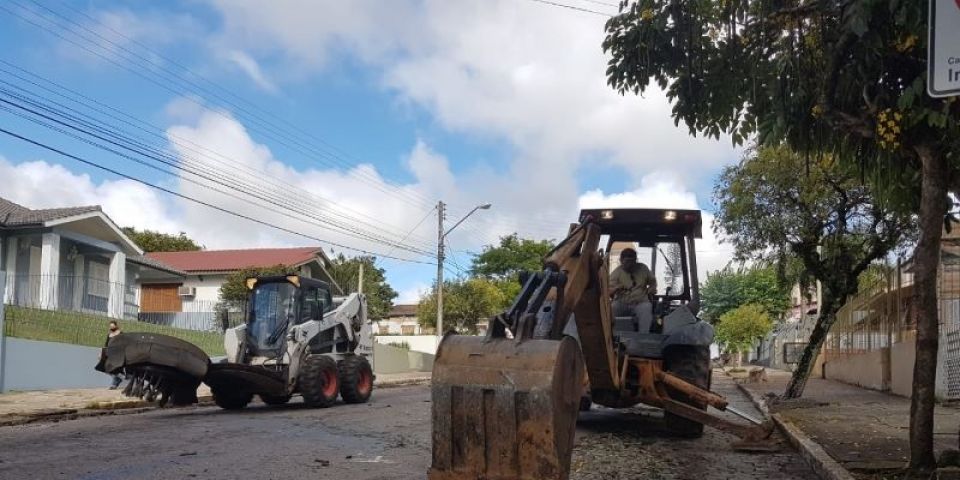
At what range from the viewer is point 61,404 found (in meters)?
15.5

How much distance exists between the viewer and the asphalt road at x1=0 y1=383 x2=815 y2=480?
7953 mm

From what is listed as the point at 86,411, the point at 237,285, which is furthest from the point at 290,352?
the point at 237,285

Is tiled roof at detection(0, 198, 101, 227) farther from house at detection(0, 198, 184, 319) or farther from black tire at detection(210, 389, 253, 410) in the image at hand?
black tire at detection(210, 389, 253, 410)

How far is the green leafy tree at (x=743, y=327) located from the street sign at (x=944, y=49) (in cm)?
4365

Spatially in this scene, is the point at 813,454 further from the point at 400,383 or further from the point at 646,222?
the point at 400,383

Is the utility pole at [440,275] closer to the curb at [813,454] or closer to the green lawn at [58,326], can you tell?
the green lawn at [58,326]

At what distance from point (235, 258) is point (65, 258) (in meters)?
14.9

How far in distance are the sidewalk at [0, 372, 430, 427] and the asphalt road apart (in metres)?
0.79

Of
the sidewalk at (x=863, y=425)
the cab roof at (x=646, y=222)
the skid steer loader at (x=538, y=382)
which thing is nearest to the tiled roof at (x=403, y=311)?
the sidewalk at (x=863, y=425)

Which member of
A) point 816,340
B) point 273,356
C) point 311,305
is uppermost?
point 311,305

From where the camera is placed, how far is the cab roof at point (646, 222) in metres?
11.2

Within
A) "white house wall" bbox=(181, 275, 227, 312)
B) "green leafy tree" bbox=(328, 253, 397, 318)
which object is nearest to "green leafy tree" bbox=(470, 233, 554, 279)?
"green leafy tree" bbox=(328, 253, 397, 318)

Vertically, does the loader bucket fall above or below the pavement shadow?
above

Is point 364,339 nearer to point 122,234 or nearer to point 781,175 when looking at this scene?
point 781,175
